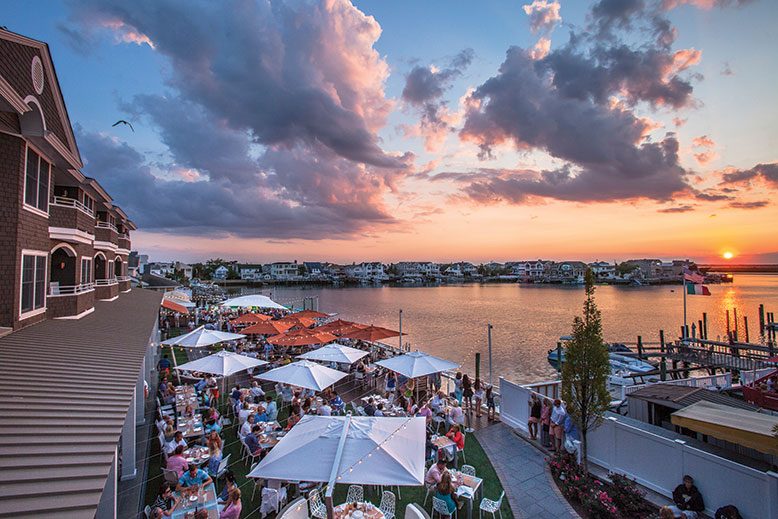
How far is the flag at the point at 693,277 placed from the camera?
94.8ft

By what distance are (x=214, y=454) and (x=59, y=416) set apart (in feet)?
15.2

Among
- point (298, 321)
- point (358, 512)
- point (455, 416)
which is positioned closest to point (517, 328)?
point (298, 321)

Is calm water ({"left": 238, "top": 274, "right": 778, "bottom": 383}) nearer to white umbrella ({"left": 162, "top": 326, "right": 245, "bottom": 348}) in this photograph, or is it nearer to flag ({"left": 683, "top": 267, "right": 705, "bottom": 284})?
flag ({"left": 683, "top": 267, "right": 705, "bottom": 284})

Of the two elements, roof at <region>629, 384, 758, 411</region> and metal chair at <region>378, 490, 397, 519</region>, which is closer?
metal chair at <region>378, 490, 397, 519</region>

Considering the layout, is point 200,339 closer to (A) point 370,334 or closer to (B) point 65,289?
(B) point 65,289

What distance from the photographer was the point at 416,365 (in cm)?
1476

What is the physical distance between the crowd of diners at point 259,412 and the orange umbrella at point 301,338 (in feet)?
4.05

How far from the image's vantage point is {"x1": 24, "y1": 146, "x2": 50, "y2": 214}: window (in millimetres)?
10906

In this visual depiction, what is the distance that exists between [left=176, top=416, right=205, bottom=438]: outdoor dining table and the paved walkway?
28.5ft

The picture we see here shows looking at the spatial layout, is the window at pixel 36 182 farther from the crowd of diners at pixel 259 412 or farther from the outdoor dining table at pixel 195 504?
the outdoor dining table at pixel 195 504

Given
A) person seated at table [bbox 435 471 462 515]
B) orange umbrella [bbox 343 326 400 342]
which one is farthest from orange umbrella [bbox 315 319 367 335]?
person seated at table [bbox 435 471 462 515]

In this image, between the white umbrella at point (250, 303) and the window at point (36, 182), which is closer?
the window at point (36, 182)

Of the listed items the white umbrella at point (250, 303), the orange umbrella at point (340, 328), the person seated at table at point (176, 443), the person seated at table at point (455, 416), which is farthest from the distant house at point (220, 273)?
the person seated at table at point (455, 416)

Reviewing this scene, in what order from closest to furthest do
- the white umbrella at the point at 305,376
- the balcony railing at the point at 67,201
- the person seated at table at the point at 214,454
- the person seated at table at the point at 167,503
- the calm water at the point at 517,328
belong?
the person seated at table at the point at 167,503 → the person seated at table at the point at 214,454 → the white umbrella at the point at 305,376 → the balcony railing at the point at 67,201 → the calm water at the point at 517,328
